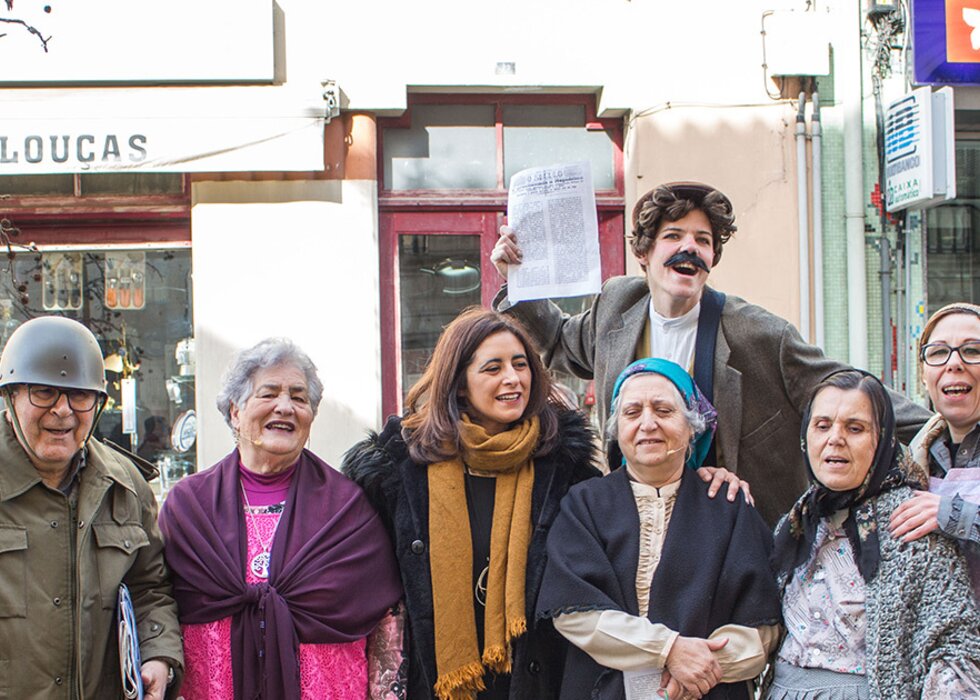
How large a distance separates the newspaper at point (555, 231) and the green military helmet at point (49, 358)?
1.29 meters

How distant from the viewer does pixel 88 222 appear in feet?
19.7

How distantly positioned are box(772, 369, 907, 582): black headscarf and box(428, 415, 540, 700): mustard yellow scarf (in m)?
0.70

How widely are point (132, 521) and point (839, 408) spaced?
6.13 feet

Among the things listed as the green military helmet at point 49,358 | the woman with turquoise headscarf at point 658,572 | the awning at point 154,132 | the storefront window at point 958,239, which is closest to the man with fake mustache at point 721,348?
the woman with turquoise headscarf at point 658,572

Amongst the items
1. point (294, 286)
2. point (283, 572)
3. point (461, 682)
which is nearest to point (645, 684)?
point (461, 682)

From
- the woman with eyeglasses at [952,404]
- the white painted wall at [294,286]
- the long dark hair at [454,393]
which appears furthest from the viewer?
the white painted wall at [294,286]

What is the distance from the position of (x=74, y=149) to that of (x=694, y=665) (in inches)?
173

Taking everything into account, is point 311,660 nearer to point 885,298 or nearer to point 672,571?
point 672,571

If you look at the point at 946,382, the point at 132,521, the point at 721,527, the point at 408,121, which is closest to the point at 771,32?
the point at 408,121

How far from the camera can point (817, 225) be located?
5.79m

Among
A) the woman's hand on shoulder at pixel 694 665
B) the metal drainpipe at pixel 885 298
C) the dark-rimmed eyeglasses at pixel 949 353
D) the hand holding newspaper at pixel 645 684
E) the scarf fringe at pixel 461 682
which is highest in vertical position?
the metal drainpipe at pixel 885 298

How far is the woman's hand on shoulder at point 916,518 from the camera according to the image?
7.70 feet

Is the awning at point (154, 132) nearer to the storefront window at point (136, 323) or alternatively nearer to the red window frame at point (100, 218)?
the red window frame at point (100, 218)

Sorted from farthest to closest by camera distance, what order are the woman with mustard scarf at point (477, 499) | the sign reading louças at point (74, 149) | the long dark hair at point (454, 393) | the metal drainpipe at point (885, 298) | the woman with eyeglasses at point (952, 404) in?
the metal drainpipe at point (885, 298) < the sign reading louças at point (74, 149) < the long dark hair at point (454, 393) < the woman with mustard scarf at point (477, 499) < the woman with eyeglasses at point (952, 404)
